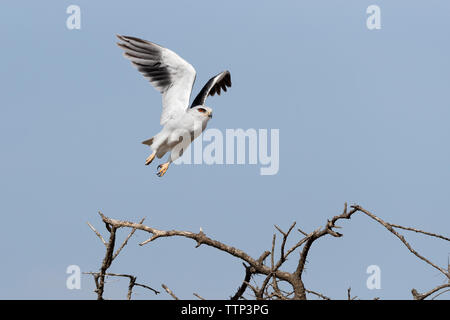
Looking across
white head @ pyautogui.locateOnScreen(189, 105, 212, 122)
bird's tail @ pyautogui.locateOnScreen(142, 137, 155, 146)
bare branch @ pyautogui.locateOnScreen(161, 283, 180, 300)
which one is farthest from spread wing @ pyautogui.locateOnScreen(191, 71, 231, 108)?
bare branch @ pyautogui.locateOnScreen(161, 283, 180, 300)

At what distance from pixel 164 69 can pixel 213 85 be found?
99cm

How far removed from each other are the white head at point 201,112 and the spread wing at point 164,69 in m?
0.30

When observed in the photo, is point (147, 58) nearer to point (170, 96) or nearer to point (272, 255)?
point (170, 96)

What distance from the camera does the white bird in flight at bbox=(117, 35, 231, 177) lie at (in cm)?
948

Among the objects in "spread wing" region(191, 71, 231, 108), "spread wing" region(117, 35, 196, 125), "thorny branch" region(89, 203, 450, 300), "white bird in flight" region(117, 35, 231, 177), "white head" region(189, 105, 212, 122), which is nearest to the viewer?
"thorny branch" region(89, 203, 450, 300)

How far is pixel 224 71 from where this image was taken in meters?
11.6

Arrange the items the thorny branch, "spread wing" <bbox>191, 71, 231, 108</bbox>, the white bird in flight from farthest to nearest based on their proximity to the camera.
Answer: "spread wing" <bbox>191, 71, 231, 108</bbox>
the white bird in flight
the thorny branch

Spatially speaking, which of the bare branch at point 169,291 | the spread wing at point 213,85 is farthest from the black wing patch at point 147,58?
the bare branch at point 169,291

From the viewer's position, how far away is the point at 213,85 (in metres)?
10.7

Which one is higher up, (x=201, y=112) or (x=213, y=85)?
(x=213, y=85)

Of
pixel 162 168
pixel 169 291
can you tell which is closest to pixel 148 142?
pixel 162 168

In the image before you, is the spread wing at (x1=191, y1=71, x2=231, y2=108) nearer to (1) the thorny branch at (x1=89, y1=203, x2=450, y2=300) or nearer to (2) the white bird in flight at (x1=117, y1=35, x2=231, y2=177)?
(2) the white bird in flight at (x1=117, y1=35, x2=231, y2=177)
